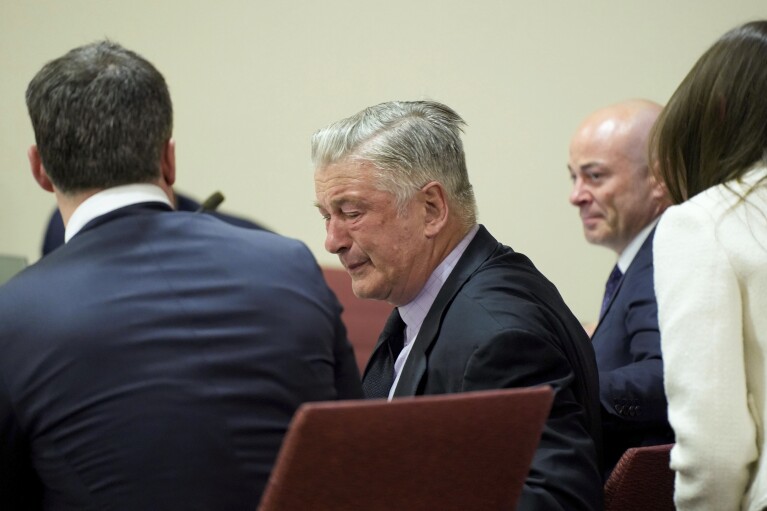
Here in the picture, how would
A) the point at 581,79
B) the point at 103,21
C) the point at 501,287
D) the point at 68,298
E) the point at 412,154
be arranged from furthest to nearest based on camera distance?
the point at 103,21, the point at 581,79, the point at 412,154, the point at 501,287, the point at 68,298

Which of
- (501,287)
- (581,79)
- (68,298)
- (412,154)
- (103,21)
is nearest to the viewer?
(68,298)

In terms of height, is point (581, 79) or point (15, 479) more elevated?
point (581, 79)

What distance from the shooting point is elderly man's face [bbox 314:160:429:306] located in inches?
87.9

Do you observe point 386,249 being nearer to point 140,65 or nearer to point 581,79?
point 140,65

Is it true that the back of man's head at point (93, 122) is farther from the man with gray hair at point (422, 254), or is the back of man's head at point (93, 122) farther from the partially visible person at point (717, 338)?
the partially visible person at point (717, 338)

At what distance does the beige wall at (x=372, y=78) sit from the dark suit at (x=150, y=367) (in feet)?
9.34

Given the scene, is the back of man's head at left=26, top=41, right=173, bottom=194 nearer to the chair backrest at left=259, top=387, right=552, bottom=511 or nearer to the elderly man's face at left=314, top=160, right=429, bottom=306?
the chair backrest at left=259, top=387, right=552, bottom=511

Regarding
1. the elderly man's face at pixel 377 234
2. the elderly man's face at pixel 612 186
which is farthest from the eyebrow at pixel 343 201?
the elderly man's face at pixel 612 186

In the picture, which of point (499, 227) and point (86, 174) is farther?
point (499, 227)

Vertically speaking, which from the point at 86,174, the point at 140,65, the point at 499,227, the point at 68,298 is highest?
the point at 140,65

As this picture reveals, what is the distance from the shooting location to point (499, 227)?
441cm

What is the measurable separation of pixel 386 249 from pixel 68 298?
0.87m

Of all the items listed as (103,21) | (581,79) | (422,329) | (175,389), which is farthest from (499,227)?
(175,389)

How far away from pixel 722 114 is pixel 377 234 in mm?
724
